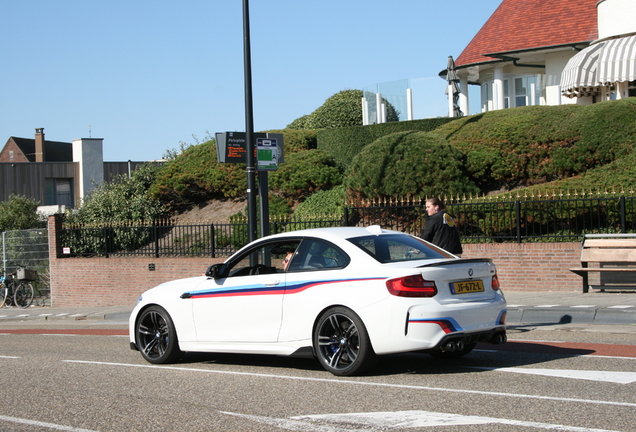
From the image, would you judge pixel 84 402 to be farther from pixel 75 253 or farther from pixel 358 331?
pixel 75 253

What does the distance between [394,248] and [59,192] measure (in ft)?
174

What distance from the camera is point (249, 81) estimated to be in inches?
558

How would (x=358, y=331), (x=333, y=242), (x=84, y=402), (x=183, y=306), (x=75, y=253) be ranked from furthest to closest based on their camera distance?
(x=75, y=253), (x=183, y=306), (x=333, y=242), (x=358, y=331), (x=84, y=402)

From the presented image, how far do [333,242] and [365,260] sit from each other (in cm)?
52

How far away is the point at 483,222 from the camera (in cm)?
1652

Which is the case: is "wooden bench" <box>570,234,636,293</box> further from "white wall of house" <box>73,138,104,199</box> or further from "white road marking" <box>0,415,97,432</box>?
"white wall of house" <box>73,138,104,199</box>

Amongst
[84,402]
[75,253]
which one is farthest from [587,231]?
[75,253]

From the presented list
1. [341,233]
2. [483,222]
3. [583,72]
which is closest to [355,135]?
[583,72]

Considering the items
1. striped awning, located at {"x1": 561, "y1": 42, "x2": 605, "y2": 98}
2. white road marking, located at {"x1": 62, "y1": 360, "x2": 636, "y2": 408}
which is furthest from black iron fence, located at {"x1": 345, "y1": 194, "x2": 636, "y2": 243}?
striped awning, located at {"x1": 561, "y1": 42, "x2": 605, "y2": 98}

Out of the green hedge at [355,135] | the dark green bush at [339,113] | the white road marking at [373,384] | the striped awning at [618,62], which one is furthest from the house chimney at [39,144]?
the white road marking at [373,384]

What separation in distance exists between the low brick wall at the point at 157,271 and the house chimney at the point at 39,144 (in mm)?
49916

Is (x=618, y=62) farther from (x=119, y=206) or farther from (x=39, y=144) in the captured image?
(x=39, y=144)

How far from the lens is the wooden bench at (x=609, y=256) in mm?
13188

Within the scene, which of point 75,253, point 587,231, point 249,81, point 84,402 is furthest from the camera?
point 75,253
